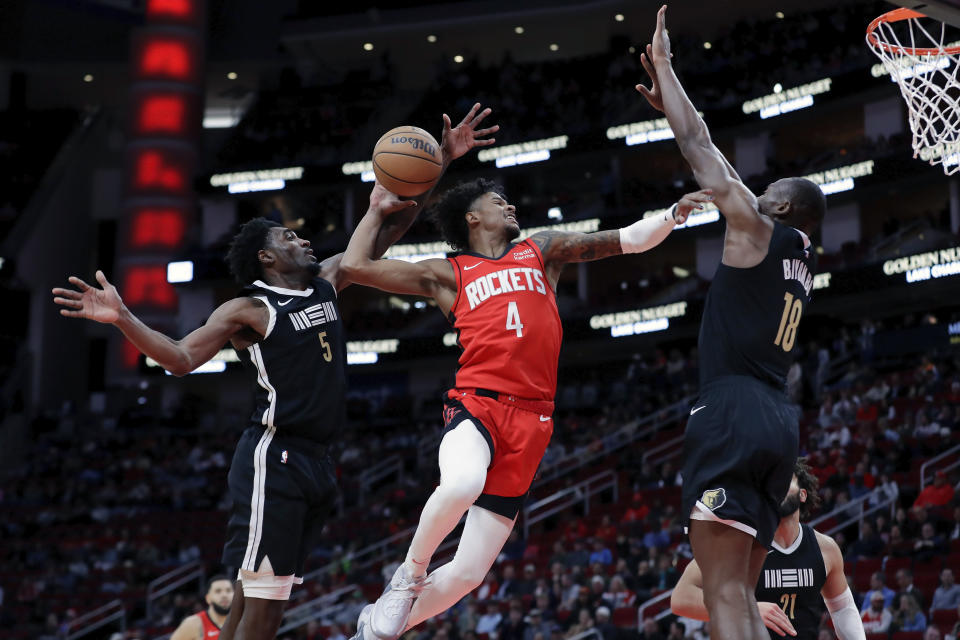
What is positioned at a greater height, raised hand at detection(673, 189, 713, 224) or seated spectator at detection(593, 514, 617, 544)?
raised hand at detection(673, 189, 713, 224)

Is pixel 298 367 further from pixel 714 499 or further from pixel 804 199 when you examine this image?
pixel 804 199

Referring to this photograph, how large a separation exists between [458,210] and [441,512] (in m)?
1.63

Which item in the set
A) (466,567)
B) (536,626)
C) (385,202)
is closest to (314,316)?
(385,202)

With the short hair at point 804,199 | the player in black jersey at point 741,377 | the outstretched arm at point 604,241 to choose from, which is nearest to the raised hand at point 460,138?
the outstretched arm at point 604,241

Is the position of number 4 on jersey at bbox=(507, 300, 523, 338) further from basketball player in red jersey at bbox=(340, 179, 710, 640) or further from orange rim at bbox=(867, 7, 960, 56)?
orange rim at bbox=(867, 7, 960, 56)

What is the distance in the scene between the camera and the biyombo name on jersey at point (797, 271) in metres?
5.32

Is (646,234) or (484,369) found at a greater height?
(646,234)

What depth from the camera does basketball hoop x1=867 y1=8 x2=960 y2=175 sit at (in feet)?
25.5

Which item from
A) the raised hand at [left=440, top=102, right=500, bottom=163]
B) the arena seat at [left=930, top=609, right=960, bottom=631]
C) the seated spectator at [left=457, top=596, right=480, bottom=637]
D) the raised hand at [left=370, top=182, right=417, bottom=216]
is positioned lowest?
the seated spectator at [left=457, top=596, right=480, bottom=637]

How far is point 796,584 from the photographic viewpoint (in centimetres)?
633

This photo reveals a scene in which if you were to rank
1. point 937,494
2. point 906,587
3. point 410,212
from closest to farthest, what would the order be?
1. point 410,212
2. point 906,587
3. point 937,494

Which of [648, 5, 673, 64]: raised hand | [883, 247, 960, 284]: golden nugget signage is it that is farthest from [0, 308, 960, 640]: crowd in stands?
[648, 5, 673, 64]: raised hand

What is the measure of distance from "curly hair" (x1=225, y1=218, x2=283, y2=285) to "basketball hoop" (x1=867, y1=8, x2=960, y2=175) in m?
4.05

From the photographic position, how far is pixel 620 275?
111 feet
